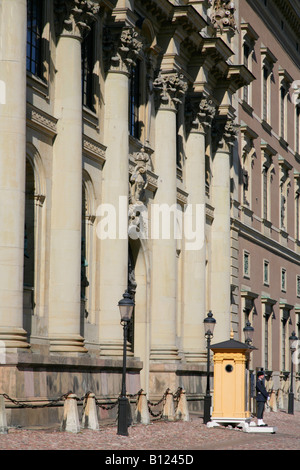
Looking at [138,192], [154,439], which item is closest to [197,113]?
[138,192]

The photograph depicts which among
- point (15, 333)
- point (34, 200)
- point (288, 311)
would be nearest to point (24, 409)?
point (15, 333)

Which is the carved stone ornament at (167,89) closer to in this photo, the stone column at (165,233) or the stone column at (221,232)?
the stone column at (165,233)

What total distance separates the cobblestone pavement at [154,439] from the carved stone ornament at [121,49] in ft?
37.5

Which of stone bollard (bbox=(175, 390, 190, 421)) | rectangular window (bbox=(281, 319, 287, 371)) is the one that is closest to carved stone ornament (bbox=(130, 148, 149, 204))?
stone bollard (bbox=(175, 390, 190, 421))

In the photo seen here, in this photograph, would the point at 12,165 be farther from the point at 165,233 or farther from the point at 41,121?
the point at 165,233

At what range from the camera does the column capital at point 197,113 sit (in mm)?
45562

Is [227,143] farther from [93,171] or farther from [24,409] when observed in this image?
[24,409]

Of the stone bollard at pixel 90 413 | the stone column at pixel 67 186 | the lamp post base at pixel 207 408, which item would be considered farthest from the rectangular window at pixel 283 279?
the stone bollard at pixel 90 413

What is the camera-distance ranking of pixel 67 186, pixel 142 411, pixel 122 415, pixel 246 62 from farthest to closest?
pixel 246 62, pixel 142 411, pixel 67 186, pixel 122 415

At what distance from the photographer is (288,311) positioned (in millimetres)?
63469

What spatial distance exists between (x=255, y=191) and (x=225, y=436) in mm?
28044

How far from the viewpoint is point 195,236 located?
45188mm

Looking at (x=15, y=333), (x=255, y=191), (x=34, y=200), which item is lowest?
(x=15, y=333)

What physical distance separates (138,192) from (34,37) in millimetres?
8566
